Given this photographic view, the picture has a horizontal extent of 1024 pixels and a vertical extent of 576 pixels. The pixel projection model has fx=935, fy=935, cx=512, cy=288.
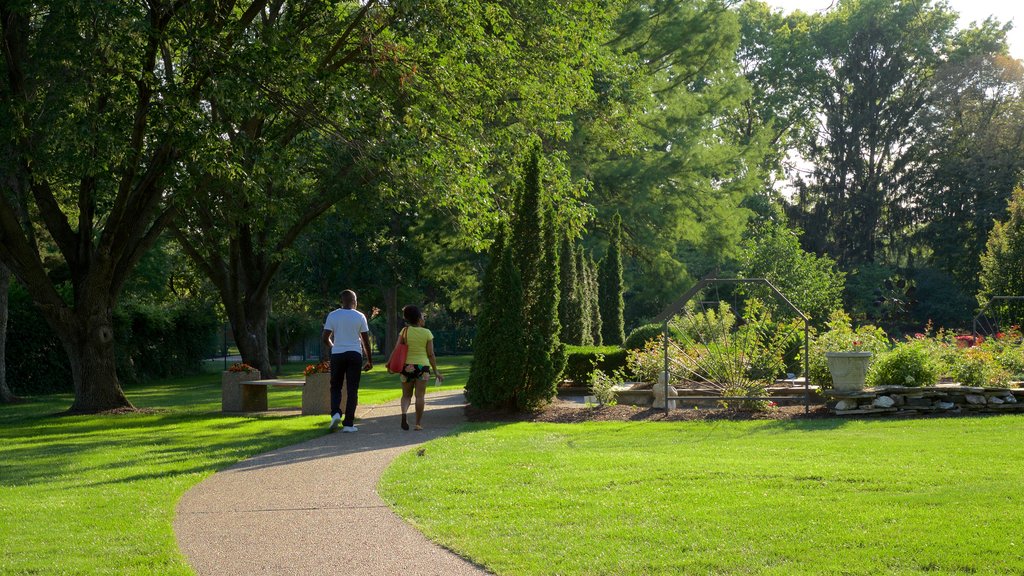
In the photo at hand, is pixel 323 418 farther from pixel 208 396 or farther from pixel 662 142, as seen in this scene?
pixel 662 142

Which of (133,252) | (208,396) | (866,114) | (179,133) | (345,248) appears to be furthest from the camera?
(866,114)

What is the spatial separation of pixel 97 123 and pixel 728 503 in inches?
455

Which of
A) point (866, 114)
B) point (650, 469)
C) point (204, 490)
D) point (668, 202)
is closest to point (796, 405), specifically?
point (650, 469)

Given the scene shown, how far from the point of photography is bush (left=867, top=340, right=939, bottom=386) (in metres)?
14.3

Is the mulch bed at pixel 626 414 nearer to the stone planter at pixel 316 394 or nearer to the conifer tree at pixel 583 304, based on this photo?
the stone planter at pixel 316 394

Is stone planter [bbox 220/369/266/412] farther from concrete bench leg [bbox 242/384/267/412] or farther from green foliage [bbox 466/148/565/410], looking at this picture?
green foliage [bbox 466/148/565/410]

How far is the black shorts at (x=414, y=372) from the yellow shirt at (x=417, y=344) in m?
0.05

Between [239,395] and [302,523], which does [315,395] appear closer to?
[239,395]

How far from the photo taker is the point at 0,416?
1928 centimetres

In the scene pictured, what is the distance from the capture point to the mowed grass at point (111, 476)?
5816 mm

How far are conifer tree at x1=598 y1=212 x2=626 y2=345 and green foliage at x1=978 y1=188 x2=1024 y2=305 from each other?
31.8 feet

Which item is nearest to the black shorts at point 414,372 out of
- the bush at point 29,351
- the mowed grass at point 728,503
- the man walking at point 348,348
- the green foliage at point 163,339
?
the man walking at point 348,348

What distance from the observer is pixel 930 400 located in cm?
1391

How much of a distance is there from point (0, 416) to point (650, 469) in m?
16.0
